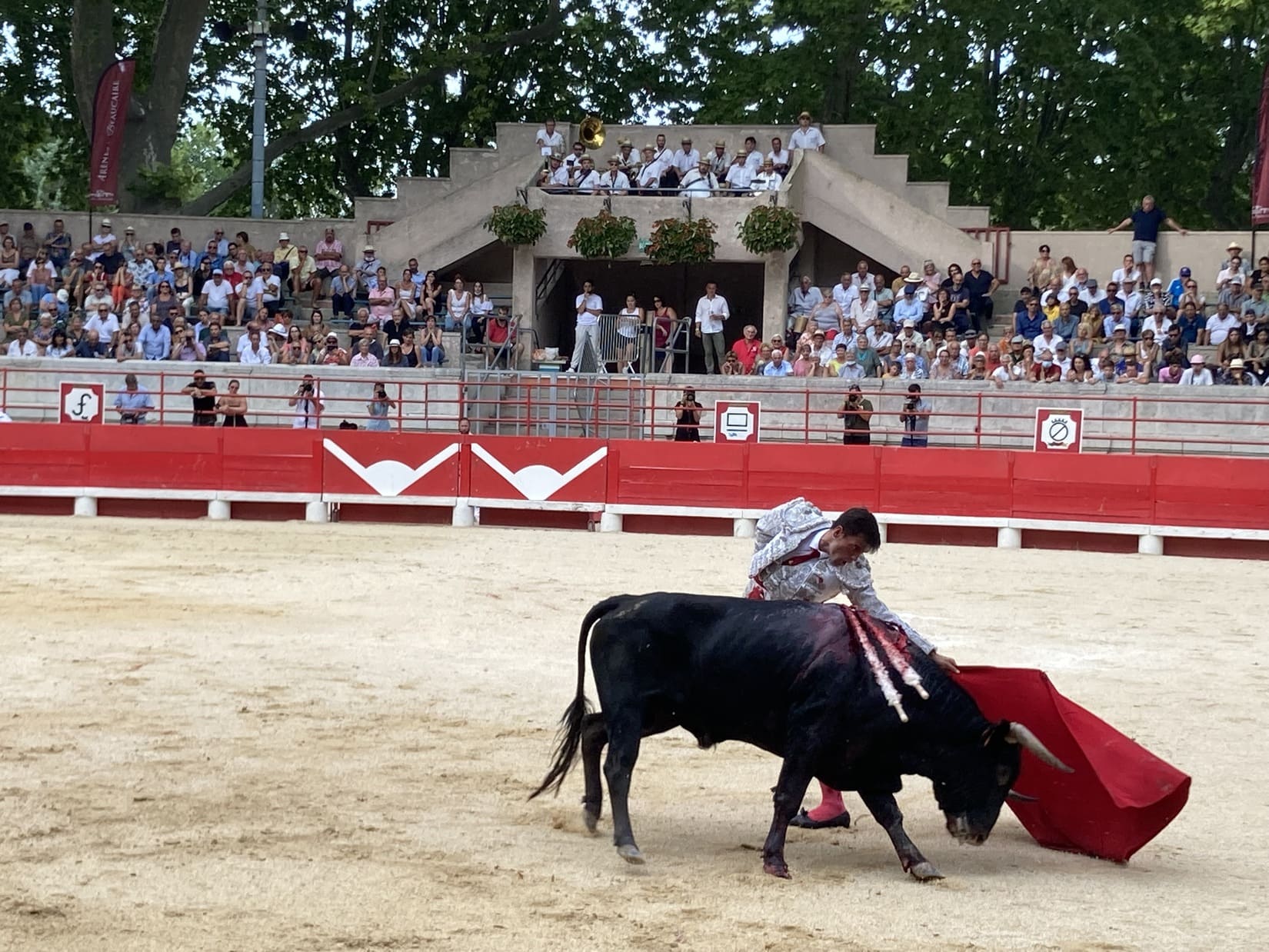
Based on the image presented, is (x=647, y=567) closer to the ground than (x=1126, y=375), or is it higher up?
closer to the ground

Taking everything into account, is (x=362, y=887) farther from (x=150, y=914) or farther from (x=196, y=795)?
(x=196, y=795)

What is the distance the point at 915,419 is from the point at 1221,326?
15.8 feet

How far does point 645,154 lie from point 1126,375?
9.80 meters

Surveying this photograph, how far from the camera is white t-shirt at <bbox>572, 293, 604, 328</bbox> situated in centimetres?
2691

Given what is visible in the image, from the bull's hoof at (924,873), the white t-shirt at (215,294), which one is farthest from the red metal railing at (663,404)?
the bull's hoof at (924,873)

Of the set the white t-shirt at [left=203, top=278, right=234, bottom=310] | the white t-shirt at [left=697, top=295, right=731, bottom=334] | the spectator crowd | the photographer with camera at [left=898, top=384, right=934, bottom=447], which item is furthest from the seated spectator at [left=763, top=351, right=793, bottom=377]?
the white t-shirt at [left=203, top=278, right=234, bottom=310]

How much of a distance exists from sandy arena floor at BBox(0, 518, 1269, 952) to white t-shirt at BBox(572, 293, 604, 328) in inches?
482

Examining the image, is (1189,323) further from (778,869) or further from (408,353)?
(778,869)

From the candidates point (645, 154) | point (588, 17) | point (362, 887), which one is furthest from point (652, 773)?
point (588, 17)

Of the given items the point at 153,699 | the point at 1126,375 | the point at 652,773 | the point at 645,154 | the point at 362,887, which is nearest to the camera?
the point at 362,887

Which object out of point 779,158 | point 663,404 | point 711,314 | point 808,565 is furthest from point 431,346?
point 808,565

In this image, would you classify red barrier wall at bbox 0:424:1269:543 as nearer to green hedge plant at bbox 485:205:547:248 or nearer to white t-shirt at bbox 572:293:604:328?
white t-shirt at bbox 572:293:604:328

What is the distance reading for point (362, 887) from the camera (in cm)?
624

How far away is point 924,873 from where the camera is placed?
6.67 m
